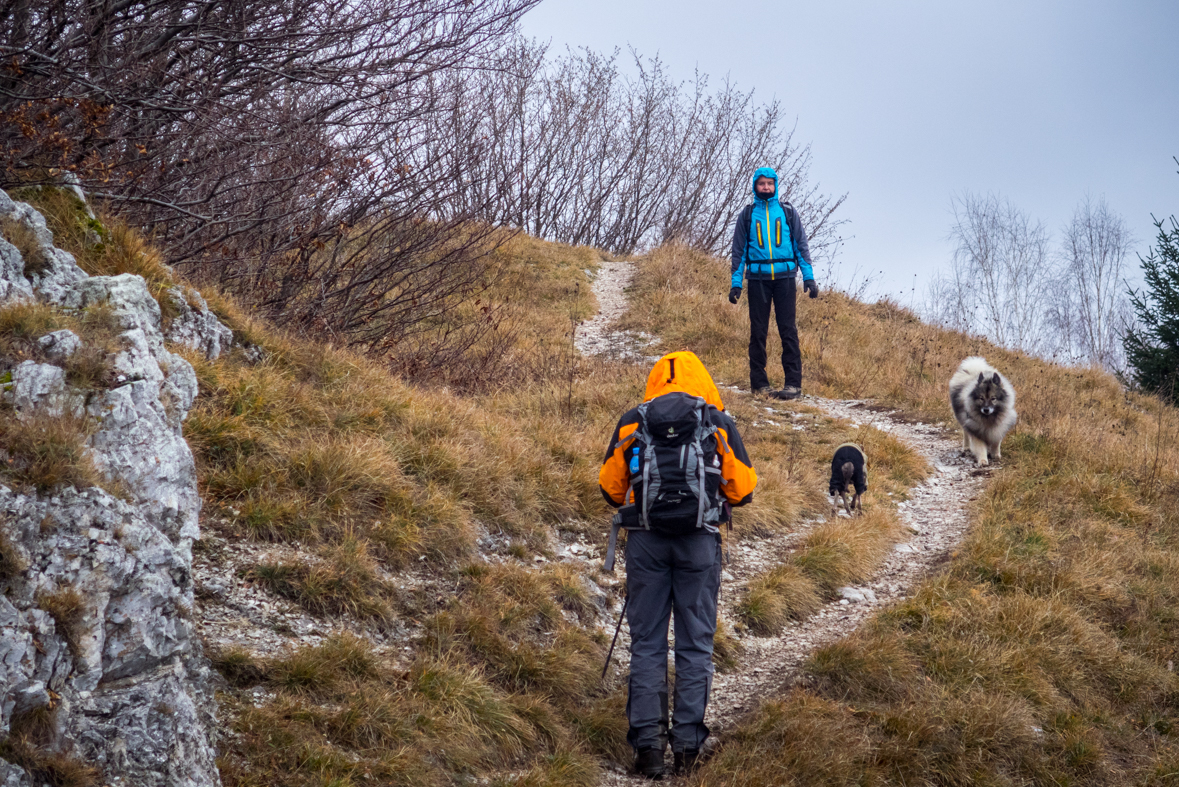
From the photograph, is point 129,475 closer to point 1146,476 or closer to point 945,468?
point 945,468

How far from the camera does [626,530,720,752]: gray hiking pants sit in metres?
3.70

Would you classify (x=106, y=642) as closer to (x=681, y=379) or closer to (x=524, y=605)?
(x=524, y=605)

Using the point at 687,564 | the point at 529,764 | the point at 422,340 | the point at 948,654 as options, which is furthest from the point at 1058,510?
the point at 422,340

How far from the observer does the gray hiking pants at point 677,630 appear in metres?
3.70

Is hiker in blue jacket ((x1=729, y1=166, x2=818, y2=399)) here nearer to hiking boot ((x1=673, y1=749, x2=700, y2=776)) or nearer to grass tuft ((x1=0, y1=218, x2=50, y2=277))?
hiking boot ((x1=673, y1=749, x2=700, y2=776))

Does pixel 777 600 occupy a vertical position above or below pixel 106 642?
below

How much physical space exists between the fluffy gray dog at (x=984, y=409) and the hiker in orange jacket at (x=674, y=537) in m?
5.96

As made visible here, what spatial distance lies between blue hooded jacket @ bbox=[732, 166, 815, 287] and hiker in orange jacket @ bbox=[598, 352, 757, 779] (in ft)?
19.7

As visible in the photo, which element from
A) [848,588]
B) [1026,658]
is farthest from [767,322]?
[1026,658]

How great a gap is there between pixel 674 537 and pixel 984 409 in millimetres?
6217

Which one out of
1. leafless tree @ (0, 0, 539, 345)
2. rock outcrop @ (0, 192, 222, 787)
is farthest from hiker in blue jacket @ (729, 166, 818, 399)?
rock outcrop @ (0, 192, 222, 787)

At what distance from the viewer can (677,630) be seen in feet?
12.5

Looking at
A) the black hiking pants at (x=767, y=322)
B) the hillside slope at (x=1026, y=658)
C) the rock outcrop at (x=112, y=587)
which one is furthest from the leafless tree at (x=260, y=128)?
the hillside slope at (x=1026, y=658)

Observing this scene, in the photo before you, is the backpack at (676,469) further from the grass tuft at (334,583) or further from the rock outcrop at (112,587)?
the rock outcrop at (112,587)
